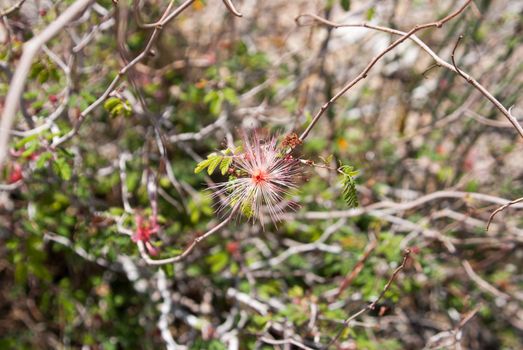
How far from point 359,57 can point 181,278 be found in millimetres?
1944

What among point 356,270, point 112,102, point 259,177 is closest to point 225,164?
point 259,177

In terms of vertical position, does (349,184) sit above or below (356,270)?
below

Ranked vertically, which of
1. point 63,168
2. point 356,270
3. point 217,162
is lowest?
point 217,162

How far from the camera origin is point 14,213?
2.64 meters

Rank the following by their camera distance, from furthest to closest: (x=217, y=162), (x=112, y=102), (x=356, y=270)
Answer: (x=356, y=270), (x=112, y=102), (x=217, y=162)

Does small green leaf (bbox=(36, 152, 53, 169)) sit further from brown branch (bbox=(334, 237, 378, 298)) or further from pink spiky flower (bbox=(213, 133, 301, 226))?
brown branch (bbox=(334, 237, 378, 298))

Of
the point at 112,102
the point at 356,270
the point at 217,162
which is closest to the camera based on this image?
the point at 217,162

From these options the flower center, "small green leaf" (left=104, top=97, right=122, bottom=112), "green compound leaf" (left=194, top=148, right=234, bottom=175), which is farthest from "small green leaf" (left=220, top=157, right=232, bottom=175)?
"small green leaf" (left=104, top=97, right=122, bottom=112)

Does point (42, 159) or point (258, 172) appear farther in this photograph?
point (42, 159)

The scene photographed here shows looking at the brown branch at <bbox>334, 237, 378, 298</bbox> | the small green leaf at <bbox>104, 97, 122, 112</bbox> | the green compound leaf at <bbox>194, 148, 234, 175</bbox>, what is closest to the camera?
the green compound leaf at <bbox>194, 148, 234, 175</bbox>

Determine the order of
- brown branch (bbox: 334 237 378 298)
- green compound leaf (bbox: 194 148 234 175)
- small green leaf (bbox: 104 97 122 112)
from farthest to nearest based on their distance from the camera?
brown branch (bbox: 334 237 378 298) → small green leaf (bbox: 104 97 122 112) → green compound leaf (bbox: 194 148 234 175)

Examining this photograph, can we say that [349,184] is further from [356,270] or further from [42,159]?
[42,159]

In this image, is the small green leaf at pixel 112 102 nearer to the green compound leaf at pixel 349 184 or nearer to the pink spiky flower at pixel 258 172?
the pink spiky flower at pixel 258 172

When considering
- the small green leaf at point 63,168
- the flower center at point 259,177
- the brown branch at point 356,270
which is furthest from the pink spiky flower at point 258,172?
the brown branch at point 356,270
